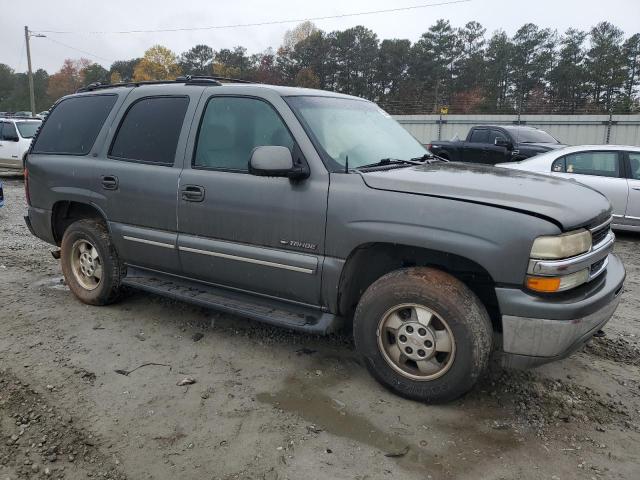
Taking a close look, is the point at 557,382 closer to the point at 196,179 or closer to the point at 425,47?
the point at 196,179

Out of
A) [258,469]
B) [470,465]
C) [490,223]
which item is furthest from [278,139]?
[470,465]

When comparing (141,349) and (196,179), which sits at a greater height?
(196,179)

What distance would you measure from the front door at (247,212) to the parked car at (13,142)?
13219 millimetres

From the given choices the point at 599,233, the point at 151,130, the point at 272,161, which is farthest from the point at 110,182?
the point at 599,233

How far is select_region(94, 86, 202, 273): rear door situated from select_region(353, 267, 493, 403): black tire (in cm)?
169

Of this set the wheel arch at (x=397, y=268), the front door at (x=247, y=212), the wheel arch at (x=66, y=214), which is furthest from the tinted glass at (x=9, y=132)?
the wheel arch at (x=397, y=268)

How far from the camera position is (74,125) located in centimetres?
489

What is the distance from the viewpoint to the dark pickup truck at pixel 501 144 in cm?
1304

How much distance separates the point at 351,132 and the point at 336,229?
88 cm

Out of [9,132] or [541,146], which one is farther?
[9,132]

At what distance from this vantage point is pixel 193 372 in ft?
12.0

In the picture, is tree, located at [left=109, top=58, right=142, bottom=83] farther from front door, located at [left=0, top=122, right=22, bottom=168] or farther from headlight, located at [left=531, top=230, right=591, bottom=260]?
headlight, located at [left=531, top=230, right=591, bottom=260]

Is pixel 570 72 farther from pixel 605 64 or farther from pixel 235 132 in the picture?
pixel 235 132

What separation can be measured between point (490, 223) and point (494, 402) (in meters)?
1.17
